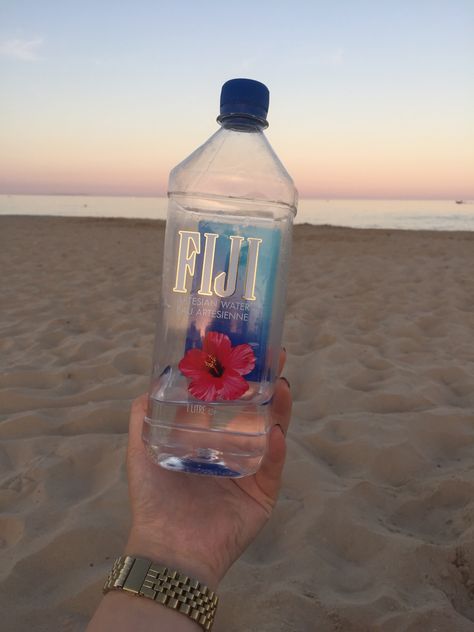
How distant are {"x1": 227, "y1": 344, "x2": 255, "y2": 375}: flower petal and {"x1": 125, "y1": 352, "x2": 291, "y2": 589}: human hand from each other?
14 cm

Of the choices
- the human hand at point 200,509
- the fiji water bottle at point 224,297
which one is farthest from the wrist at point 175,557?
the fiji water bottle at point 224,297

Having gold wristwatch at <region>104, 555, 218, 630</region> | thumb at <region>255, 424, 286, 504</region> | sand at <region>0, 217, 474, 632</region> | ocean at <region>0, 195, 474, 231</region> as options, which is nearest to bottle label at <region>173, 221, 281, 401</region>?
thumb at <region>255, 424, 286, 504</region>

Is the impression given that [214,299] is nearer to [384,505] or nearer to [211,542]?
[211,542]

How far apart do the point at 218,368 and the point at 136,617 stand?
506mm

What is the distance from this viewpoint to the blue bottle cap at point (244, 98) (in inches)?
49.4

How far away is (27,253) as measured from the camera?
25.3 feet

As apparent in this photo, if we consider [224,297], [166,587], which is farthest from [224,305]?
[166,587]

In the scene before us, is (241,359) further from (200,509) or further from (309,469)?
(309,469)

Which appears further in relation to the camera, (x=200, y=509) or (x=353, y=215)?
(x=353, y=215)

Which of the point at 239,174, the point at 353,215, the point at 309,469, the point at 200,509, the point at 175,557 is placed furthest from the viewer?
the point at 353,215

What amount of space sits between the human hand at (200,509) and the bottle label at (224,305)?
0.14 metres

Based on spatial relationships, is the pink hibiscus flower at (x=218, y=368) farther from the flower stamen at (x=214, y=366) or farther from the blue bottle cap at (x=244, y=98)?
the blue bottle cap at (x=244, y=98)

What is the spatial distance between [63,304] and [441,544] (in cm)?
366

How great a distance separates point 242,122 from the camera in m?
1.35
